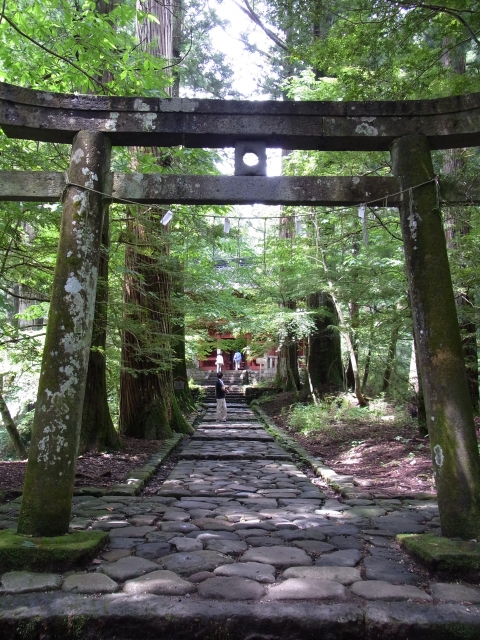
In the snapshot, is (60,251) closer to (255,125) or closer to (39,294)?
(255,125)

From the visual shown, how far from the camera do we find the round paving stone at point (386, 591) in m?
3.09

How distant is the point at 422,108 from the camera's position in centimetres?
447

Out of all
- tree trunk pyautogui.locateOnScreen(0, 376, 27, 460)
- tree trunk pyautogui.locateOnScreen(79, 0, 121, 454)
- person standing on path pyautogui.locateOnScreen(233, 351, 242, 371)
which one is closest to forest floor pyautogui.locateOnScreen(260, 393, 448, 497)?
tree trunk pyautogui.locateOnScreen(79, 0, 121, 454)

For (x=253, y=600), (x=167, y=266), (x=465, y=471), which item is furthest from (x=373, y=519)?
(x=167, y=266)

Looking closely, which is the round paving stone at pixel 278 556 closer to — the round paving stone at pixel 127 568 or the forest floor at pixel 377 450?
the round paving stone at pixel 127 568

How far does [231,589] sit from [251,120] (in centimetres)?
391

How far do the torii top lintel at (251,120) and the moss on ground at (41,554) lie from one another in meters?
3.45

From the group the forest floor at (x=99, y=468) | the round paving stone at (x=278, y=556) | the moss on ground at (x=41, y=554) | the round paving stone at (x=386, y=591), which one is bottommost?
the round paving stone at (x=386, y=591)

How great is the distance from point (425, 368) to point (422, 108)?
2404mm

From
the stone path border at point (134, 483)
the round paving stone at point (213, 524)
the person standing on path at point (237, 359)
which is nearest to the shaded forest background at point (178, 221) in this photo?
the stone path border at point (134, 483)

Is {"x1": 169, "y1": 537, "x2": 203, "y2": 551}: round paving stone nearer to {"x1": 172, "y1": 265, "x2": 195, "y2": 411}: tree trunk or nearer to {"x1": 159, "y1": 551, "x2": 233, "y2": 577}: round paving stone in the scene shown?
{"x1": 159, "y1": 551, "x2": 233, "y2": 577}: round paving stone

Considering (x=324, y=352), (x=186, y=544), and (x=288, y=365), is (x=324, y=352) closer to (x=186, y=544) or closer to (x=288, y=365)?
(x=288, y=365)

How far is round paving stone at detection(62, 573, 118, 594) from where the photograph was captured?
3109mm

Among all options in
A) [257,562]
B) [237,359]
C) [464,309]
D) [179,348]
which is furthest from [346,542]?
[237,359]
